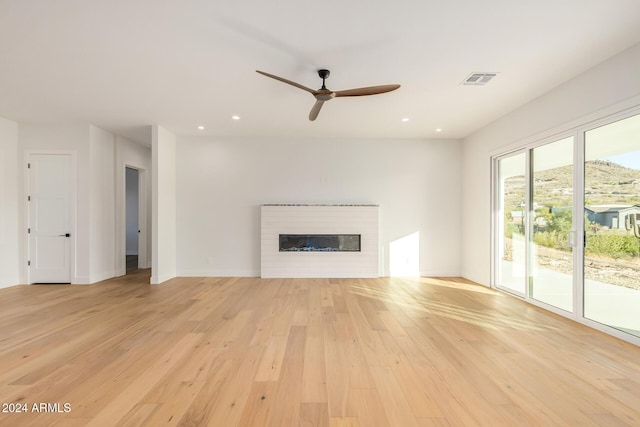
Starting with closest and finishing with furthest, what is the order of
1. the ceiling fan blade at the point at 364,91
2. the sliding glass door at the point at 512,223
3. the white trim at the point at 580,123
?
the white trim at the point at 580,123
the ceiling fan blade at the point at 364,91
the sliding glass door at the point at 512,223

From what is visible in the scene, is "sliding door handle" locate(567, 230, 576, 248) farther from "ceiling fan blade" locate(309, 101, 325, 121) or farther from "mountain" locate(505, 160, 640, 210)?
"ceiling fan blade" locate(309, 101, 325, 121)

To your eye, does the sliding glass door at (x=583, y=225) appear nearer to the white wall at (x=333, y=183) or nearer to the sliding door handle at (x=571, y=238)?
the sliding door handle at (x=571, y=238)

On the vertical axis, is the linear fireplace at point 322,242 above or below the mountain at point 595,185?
below

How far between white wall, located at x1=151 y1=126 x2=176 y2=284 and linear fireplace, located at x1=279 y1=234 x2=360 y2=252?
5.70 feet

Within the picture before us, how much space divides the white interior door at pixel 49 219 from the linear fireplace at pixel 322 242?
Answer: 3603 mm

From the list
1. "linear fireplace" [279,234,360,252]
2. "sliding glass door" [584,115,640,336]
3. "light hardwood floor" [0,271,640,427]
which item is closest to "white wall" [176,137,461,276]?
"linear fireplace" [279,234,360,252]

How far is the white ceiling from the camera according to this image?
7.02 feet

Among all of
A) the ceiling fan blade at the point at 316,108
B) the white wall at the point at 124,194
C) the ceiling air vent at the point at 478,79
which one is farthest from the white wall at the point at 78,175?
the ceiling air vent at the point at 478,79

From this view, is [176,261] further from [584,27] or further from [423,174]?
[584,27]

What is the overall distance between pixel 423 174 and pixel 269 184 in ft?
9.78

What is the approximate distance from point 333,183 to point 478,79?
119 inches

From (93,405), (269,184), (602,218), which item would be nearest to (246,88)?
(269,184)

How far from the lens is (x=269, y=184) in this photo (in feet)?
18.6

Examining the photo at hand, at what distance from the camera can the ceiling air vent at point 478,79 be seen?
310 cm
